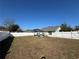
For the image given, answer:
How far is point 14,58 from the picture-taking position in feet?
23.2

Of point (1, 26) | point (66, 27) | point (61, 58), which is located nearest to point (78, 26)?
point (66, 27)

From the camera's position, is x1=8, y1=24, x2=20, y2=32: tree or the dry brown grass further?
x1=8, y1=24, x2=20, y2=32: tree

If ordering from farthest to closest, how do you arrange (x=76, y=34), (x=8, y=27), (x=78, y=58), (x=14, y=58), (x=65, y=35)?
(x=8, y=27)
(x=65, y=35)
(x=76, y=34)
(x=14, y=58)
(x=78, y=58)

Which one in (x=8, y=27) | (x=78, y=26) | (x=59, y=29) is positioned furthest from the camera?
(x=8, y=27)

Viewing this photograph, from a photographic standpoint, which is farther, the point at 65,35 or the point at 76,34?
the point at 65,35

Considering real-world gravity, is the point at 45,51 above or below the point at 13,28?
below

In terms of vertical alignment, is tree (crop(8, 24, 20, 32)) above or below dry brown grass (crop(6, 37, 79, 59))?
above

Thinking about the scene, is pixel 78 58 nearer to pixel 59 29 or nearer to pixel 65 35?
pixel 65 35

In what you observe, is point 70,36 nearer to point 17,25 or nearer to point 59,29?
point 59,29

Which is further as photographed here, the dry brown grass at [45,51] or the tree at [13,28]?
the tree at [13,28]

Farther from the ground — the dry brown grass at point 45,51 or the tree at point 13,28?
the tree at point 13,28

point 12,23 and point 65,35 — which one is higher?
point 12,23

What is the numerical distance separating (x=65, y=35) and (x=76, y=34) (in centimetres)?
426

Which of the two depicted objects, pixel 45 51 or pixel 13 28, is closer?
pixel 45 51
